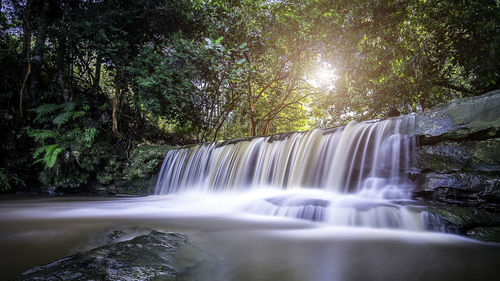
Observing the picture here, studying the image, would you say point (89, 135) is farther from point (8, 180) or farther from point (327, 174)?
point (327, 174)

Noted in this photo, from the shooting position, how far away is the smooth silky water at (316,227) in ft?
5.30

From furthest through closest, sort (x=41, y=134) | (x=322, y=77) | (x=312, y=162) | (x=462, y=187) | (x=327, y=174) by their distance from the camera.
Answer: (x=322, y=77) < (x=41, y=134) < (x=312, y=162) < (x=327, y=174) < (x=462, y=187)

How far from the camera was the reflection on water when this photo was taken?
5.05 feet

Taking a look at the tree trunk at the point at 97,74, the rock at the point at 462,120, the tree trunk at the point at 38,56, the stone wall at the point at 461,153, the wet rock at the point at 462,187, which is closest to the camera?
the wet rock at the point at 462,187

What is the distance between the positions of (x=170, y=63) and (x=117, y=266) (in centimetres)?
751

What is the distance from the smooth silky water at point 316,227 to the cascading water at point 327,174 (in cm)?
1

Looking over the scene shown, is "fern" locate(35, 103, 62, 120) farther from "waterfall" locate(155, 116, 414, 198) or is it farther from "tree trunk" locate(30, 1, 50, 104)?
"waterfall" locate(155, 116, 414, 198)

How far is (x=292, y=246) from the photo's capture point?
2.09m

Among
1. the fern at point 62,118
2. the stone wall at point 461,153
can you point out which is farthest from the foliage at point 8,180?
the stone wall at point 461,153

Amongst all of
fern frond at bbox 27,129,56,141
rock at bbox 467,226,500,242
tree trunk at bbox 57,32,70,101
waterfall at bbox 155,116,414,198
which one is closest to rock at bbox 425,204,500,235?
rock at bbox 467,226,500,242

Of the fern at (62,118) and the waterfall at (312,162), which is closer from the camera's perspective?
the waterfall at (312,162)

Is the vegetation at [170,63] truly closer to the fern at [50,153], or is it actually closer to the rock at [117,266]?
the fern at [50,153]

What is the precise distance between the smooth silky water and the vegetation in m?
3.00

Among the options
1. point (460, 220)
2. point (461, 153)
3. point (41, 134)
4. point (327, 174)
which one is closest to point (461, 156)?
point (461, 153)
